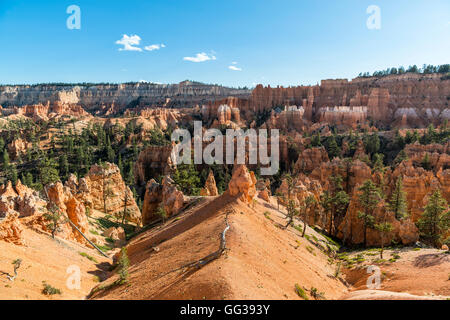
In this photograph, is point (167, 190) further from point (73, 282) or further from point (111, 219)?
point (73, 282)

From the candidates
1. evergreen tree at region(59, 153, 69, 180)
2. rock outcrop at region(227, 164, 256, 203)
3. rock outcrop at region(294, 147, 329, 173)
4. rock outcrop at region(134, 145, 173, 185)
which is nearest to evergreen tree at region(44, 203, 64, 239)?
rock outcrop at region(227, 164, 256, 203)

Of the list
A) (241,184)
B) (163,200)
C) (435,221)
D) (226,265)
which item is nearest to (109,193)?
(163,200)

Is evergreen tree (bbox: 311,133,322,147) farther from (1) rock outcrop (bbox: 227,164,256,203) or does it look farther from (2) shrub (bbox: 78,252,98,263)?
(2) shrub (bbox: 78,252,98,263)

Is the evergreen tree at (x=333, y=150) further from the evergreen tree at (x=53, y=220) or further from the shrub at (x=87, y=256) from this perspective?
the evergreen tree at (x=53, y=220)

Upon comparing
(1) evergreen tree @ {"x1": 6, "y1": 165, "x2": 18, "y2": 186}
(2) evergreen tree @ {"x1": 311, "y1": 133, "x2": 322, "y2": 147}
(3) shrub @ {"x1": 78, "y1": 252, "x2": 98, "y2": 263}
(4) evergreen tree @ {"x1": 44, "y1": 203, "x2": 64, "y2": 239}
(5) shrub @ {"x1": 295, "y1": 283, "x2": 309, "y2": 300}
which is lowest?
(3) shrub @ {"x1": 78, "y1": 252, "x2": 98, "y2": 263}

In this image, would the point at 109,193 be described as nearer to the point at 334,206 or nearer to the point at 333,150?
the point at 334,206

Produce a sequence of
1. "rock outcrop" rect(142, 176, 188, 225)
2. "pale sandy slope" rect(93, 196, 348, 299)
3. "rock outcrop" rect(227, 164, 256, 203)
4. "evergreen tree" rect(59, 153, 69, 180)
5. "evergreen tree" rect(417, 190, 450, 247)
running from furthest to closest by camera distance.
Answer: "evergreen tree" rect(59, 153, 69, 180), "rock outcrop" rect(142, 176, 188, 225), "evergreen tree" rect(417, 190, 450, 247), "rock outcrop" rect(227, 164, 256, 203), "pale sandy slope" rect(93, 196, 348, 299)

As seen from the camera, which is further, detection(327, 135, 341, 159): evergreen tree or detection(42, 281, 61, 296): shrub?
detection(327, 135, 341, 159): evergreen tree

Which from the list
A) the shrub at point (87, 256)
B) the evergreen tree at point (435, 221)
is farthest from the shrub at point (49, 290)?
the evergreen tree at point (435, 221)
